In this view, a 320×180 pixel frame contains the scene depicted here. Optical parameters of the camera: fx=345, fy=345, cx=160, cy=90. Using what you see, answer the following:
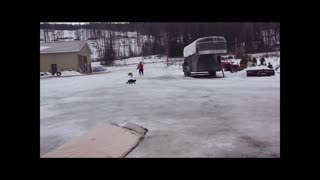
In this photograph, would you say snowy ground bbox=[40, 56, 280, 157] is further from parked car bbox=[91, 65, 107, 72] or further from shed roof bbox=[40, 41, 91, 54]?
shed roof bbox=[40, 41, 91, 54]

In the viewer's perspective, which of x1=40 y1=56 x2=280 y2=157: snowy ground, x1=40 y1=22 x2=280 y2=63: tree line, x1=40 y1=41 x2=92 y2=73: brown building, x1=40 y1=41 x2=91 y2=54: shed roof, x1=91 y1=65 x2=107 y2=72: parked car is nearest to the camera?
x1=40 y1=56 x2=280 y2=157: snowy ground

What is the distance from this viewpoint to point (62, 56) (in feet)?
88.5

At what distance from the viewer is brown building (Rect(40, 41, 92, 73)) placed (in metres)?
26.6

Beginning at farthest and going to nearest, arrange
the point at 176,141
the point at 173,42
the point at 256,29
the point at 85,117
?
the point at 173,42 < the point at 256,29 < the point at 85,117 < the point at 176,141

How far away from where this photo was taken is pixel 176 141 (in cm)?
583

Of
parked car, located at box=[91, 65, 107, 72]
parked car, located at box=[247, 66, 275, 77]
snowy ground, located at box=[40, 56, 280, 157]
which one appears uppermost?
parked car, located at box=[91, 65, 107, 72]

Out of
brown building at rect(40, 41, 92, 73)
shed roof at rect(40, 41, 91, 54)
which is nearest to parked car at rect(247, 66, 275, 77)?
brown building at rect(40, 41, 92, 73)

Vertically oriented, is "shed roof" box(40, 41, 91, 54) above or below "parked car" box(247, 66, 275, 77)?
above

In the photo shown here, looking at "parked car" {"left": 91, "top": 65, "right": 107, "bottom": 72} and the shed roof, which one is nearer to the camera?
the shed roof

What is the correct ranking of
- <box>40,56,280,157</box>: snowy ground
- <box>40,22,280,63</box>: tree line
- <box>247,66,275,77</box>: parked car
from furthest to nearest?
<box>247,66,275,77</box>: parked car → <box>40,22,280,63</box>: tree line → <box>40,56,280,157</box>: snowy ground
